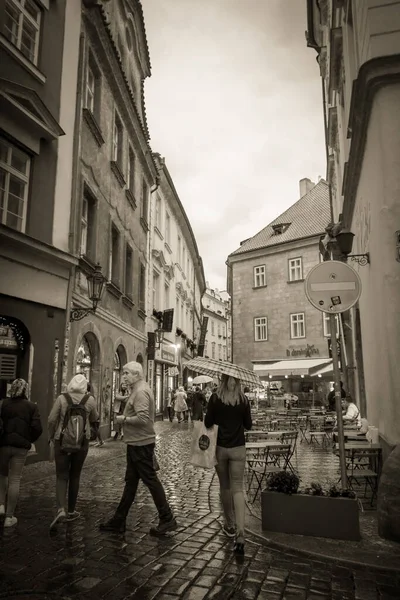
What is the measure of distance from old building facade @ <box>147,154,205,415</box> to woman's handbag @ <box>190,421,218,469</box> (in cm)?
1596

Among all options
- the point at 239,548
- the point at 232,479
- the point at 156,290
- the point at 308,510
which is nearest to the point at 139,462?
the point at 232,479

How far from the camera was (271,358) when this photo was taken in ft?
116

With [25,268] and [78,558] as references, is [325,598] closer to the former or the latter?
[78,558]

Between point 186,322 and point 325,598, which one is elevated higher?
point 186,322

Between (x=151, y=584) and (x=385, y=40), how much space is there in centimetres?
745

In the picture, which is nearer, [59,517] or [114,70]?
[59,517]

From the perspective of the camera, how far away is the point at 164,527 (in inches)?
220

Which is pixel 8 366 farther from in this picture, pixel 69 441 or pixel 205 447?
pixel 205 447

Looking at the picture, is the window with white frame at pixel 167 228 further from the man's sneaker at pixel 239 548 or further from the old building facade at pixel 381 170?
the man's sneaker at pixel 239 548

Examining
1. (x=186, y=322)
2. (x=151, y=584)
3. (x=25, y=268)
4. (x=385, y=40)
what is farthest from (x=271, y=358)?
(x=151, y=584)

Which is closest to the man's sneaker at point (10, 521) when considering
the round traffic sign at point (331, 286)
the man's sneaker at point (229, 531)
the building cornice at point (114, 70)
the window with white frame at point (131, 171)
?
the man's sneaker at point (229, 531)

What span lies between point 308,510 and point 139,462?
193cm

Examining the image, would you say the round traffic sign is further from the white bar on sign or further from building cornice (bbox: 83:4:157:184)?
building cornice (bbox: 83:4:157:184)

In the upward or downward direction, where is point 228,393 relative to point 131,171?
downward
